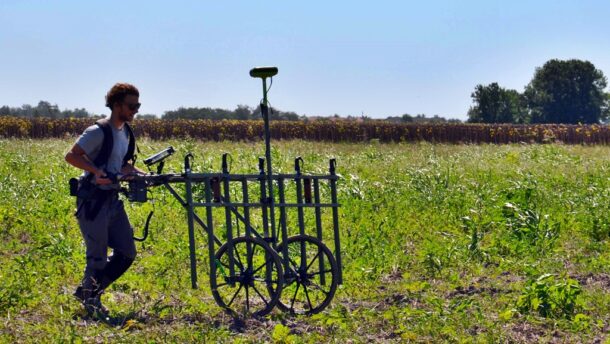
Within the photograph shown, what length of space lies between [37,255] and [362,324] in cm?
512

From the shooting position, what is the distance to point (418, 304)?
8.78m

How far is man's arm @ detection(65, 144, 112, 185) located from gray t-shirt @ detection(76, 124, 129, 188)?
48 mm

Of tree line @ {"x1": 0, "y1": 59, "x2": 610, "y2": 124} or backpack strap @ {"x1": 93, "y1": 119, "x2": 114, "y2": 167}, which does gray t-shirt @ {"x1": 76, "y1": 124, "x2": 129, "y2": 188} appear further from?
tree line @ {"x1": 0, "y1": 59, "x2": 610, "y2": 124}

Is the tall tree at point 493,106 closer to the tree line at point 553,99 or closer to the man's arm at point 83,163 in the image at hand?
the tree line at point 553,99

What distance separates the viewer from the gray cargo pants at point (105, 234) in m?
7.84

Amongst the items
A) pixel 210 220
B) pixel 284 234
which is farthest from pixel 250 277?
pixel 210 220

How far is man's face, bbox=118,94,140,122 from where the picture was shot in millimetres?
7734

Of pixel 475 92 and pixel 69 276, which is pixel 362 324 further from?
pixel 475 92

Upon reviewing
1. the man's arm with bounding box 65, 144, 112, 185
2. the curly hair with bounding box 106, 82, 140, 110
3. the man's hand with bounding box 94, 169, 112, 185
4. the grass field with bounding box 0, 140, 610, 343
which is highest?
the curly hair with bounding box 106, 82, 140, 110

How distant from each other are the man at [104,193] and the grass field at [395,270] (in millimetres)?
383

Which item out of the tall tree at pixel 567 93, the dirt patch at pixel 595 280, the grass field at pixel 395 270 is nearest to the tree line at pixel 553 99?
the tall tree at pixel 567 93

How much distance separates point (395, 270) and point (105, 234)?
4.15 meters

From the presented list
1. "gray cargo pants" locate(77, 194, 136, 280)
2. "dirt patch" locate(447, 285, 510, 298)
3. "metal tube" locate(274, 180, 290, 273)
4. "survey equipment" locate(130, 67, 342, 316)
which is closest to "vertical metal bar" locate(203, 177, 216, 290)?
"survey equipment" locate(130, 67, 342, 316)

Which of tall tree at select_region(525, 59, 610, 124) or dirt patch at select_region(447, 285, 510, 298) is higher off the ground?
tall tree at select_region(525, 59, 610, 124)
